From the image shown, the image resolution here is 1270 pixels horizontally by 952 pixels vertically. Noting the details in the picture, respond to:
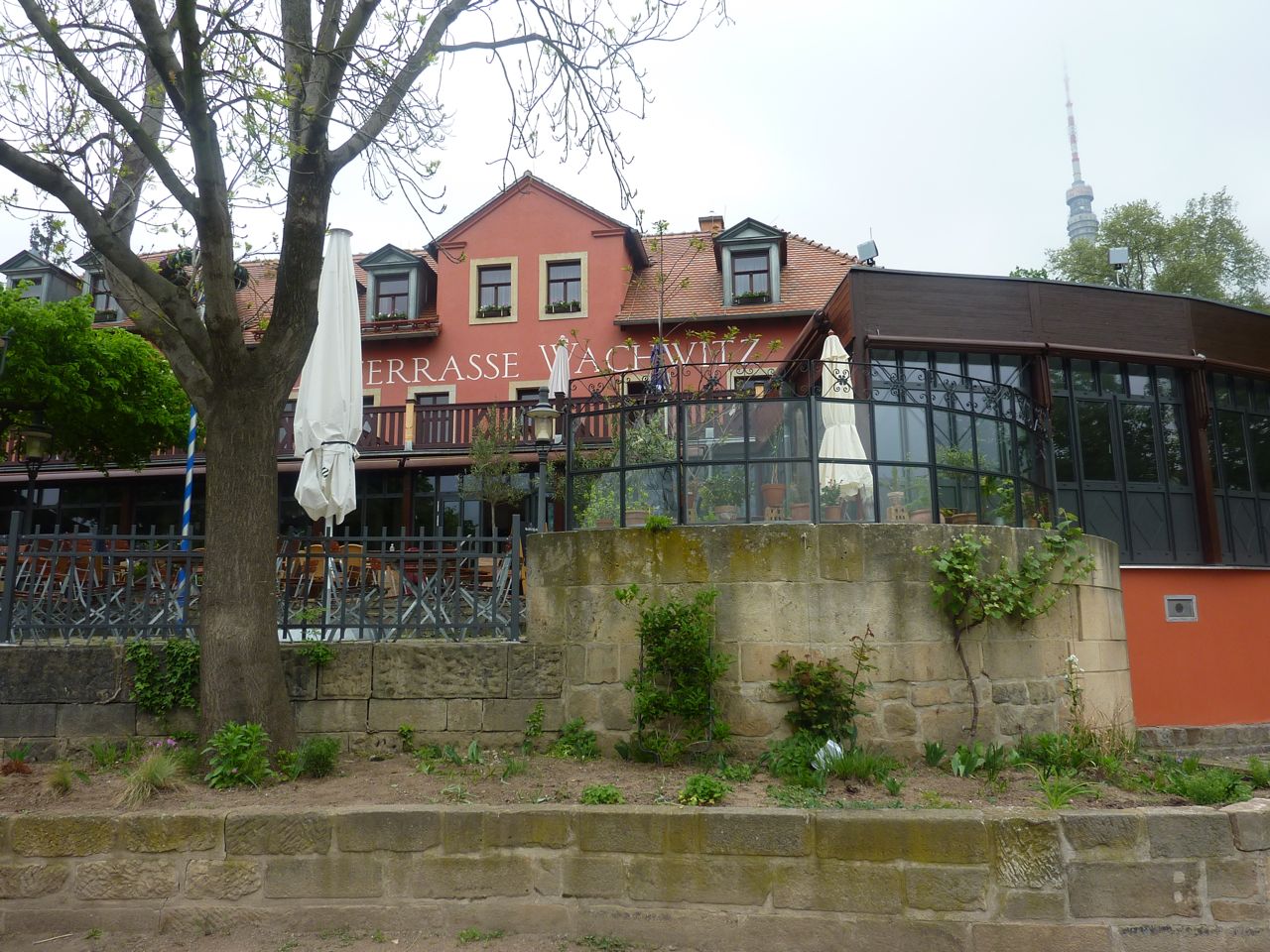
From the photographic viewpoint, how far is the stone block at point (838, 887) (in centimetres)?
499

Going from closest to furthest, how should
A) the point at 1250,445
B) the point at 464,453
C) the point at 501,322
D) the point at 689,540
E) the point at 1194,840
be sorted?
the point at 1194,840 < the point at 689,540 < the point at 1250,445 < the point at 464,453 < the point at 501,322

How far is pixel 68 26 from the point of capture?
632 centimetres

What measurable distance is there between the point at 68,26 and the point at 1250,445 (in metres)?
15.1

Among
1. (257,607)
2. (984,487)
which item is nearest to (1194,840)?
(984,487)

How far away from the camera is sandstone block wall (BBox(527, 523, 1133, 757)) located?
21.5 ft

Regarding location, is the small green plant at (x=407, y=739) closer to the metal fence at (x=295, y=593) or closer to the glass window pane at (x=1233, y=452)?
the metal fence at (x=295, y=593)

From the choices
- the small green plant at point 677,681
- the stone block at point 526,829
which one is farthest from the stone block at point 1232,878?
the stone block at point 526,829

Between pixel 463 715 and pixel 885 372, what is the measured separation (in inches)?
171

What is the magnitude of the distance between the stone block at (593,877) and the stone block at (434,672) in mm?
1917

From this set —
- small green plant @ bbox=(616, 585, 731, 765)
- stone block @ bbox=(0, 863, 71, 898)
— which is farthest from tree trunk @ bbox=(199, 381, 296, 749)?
small green plant @ bbox=(616, 585, 731, 765)

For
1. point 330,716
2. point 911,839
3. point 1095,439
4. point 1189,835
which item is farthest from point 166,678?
point 1095,439

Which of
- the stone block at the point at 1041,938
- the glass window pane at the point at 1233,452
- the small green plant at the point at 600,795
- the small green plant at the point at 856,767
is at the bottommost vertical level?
the stone block at the point at 1041,938

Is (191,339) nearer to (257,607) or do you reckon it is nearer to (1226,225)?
(257,607)

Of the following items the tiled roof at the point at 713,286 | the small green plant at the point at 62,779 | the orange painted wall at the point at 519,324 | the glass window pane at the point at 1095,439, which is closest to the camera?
the small green plant at the point at 62,779
